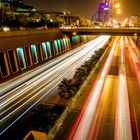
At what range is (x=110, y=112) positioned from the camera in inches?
903

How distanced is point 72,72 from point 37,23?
2510 centimetres

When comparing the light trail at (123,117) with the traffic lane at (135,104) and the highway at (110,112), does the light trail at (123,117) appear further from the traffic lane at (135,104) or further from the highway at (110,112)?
the traffic lane at (135,104)

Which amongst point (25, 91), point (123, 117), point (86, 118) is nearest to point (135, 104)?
point (123, 117)

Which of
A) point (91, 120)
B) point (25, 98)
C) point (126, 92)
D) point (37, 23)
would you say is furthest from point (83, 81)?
point (37, 23)

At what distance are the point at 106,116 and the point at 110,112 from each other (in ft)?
3.45

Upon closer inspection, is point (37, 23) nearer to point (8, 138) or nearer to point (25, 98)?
point (25, 98)

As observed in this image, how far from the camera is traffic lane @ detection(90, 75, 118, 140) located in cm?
1856

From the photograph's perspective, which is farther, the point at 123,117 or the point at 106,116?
the point at 106,116

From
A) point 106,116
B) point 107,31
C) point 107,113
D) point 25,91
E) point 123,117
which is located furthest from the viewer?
point 107,31

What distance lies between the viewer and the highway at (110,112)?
18.5 metres

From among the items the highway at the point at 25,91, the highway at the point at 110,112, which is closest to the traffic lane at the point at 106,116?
the highway at the point at 110,112

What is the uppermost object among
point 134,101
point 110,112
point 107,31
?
point 107,31

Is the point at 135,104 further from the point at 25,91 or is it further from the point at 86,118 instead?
the point at 25,91

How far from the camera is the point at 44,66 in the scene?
4438cm
